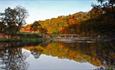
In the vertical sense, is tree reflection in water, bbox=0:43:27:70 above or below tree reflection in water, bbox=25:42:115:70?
above

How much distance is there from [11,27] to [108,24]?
5462 cm

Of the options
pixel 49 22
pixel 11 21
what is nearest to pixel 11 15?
pixel 11 21

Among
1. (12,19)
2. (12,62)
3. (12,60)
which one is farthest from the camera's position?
(12,19)

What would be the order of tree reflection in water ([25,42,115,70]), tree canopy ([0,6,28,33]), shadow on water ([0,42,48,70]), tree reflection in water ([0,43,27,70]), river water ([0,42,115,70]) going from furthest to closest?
tree canopy ([0,6,28,33])
tree reflection in water ([25,42,115,70])
river water ([0,42,115,70])
shadow on water ([0,42,48,70])
tree reflection in water ([0,43,27,70])

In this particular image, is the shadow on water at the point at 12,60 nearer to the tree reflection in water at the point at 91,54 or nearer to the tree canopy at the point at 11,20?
the tree reflection in water at the point at 91,54

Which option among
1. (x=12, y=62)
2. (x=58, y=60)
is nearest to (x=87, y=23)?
(x=58, y=60)

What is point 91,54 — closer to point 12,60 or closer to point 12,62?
point 12,60

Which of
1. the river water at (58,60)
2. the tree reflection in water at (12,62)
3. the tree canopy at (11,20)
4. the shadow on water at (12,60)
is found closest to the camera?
the tree reflection in water at (12,62)

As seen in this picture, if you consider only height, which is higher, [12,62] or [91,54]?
[12,62]

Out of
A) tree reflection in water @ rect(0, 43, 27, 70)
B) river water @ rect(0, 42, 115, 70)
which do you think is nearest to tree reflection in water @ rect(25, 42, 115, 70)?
river water @ rect(0, 42, 115, 70)

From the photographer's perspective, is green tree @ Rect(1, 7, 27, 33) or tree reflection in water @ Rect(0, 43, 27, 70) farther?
green tree @ Rect(1, 7, 27, 33)

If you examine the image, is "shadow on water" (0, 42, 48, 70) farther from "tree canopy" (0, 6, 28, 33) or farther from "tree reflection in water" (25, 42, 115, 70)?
"tree canopy" (0, 6, 28, 33)

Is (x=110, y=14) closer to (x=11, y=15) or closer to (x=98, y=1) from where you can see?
(x=98, y=1)

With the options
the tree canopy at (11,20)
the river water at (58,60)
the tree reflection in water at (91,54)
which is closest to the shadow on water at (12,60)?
the river water at (58,60)
